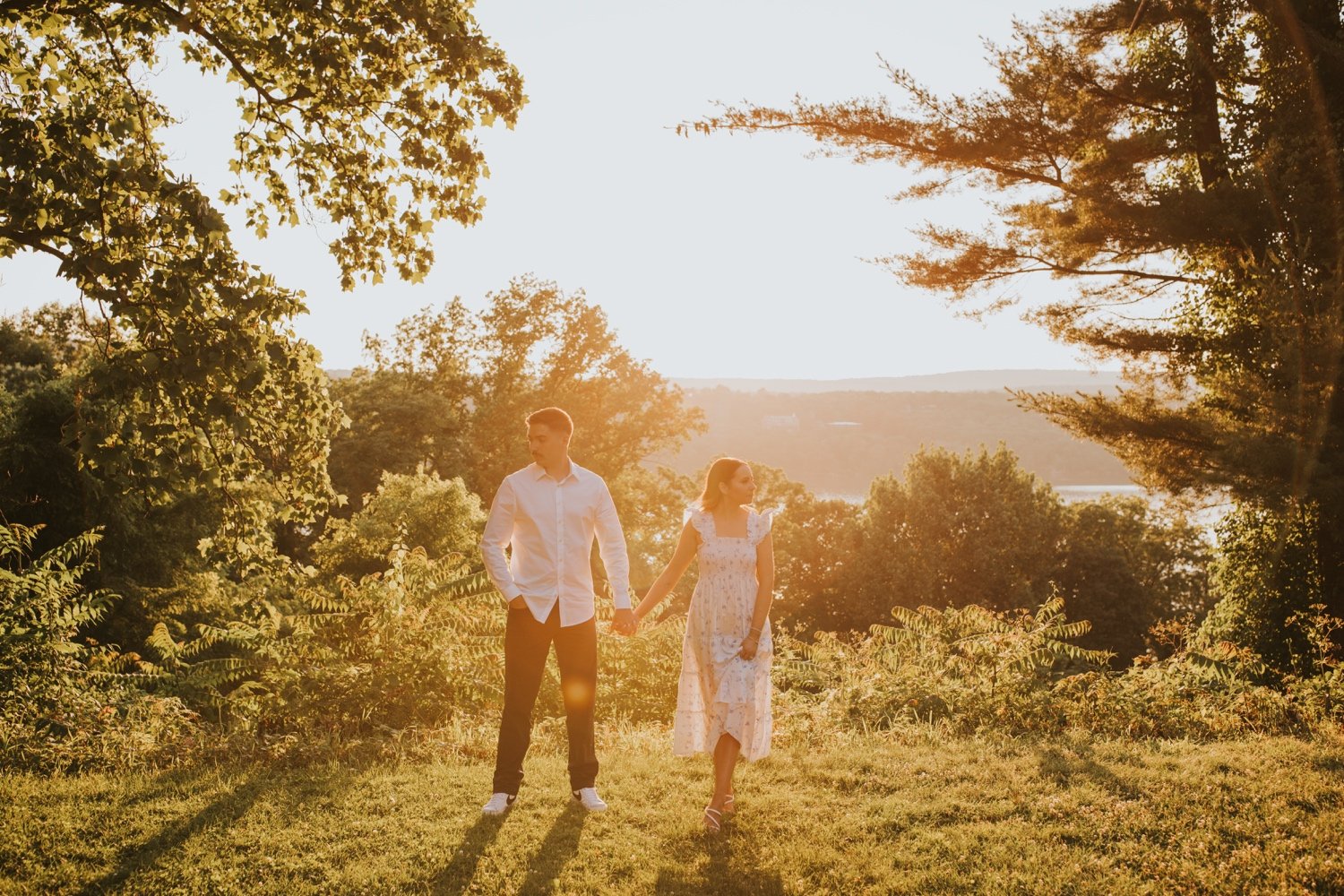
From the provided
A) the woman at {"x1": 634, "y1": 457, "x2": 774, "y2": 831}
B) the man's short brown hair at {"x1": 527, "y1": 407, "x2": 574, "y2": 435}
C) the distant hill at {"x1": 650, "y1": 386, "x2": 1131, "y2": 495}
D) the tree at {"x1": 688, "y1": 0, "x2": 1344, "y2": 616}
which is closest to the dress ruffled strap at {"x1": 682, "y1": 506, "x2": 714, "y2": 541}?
the woman at {"x1": 634, "y1": 457, "x2": 774, "y2": 831}

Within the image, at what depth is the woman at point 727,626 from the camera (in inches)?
210

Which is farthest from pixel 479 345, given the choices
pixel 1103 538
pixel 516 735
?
pixel 516 735

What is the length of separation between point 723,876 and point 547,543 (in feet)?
6.51

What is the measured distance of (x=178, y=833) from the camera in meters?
4.73

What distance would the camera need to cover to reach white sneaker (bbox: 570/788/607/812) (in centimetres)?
528

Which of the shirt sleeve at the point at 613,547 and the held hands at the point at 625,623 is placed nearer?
the held hands at the point at 625,623

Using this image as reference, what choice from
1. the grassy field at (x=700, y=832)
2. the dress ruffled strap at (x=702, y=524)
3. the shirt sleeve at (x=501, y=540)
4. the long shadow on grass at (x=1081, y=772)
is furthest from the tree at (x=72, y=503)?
the long shadow on grass at (x=1081, y=772)

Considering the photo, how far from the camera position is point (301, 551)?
33.5 meters

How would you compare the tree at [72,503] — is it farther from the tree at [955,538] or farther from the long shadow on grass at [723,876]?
the tree at [955,538]

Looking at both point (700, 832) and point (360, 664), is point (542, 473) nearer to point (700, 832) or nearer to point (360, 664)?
point (700, 832)

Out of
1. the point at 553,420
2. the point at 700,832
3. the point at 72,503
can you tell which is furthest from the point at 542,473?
the point at 72,503

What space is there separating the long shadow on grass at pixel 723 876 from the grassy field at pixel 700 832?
0.01 meters

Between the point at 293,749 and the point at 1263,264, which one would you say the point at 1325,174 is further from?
the point at 293,749

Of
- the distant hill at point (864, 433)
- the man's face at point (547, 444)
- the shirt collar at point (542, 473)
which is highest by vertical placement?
the man's face at point (547, 444)
